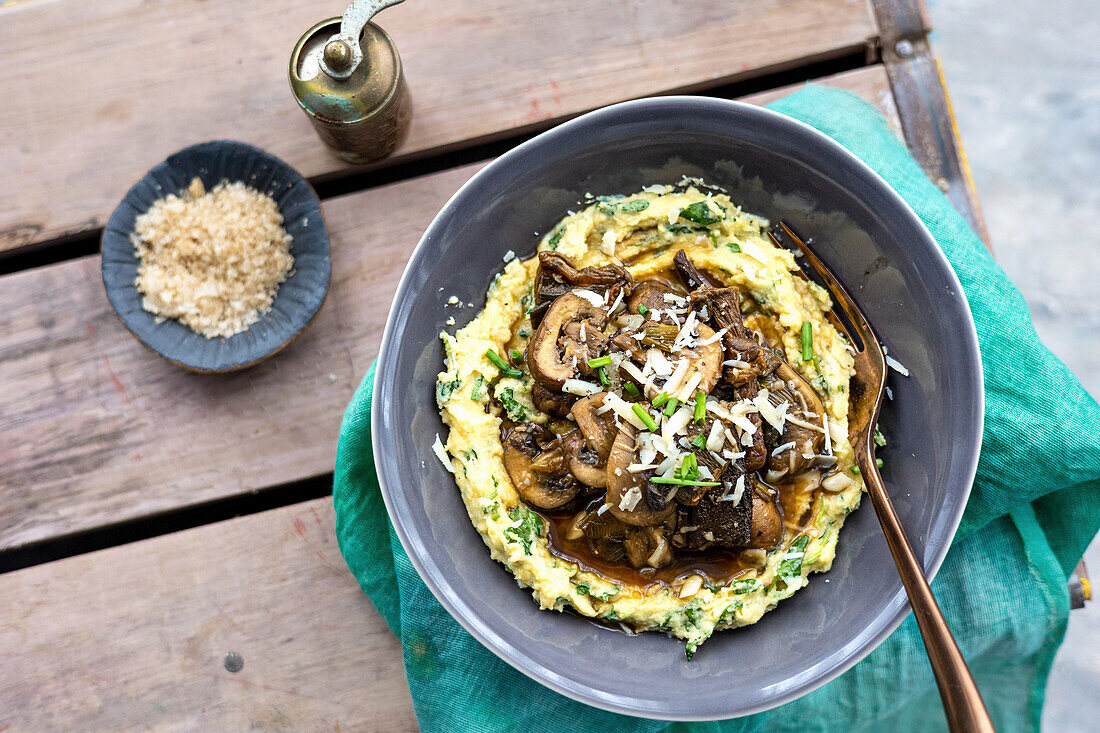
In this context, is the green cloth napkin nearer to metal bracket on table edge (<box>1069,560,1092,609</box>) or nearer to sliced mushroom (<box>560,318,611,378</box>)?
metal bracket on table edge (<box>1069,560,1092,609</box>)

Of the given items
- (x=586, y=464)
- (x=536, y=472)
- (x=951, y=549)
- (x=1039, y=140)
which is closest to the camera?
(x=586, y=464)

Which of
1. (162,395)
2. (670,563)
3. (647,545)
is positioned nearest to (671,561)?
(670,563)

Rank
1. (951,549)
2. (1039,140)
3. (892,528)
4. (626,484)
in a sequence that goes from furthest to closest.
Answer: (1039,140), (951,549), (626,484), (892,528)

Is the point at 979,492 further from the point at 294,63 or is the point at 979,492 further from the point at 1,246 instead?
the point at 1,246

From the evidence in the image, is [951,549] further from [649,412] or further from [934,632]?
[649,412]

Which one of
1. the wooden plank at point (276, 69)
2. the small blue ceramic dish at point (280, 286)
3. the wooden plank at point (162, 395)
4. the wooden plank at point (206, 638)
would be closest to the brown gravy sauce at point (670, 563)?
the wooden plank at point (206, 638)

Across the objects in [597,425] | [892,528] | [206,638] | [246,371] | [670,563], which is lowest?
[206,638]

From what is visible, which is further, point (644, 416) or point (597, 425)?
point (597, 425)

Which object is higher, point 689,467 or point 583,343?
point 583,343
